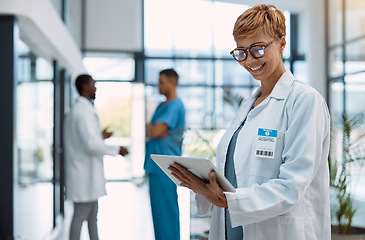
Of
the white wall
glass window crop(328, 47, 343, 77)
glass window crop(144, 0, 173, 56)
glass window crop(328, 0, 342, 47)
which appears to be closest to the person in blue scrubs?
glass window crop(328, 47, 343, 77)


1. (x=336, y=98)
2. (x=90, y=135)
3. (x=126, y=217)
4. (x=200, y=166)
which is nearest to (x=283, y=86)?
(x=200, y=166)

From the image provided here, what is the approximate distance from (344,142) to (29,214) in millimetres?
2977

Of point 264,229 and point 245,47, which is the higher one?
point 245,47

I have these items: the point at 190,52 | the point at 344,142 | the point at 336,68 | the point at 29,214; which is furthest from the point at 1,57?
the point at 190,52

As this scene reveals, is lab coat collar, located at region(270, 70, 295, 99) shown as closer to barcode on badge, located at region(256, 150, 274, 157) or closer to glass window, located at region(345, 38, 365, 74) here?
barcode on badge, located at region(256, 150, 274, 157)

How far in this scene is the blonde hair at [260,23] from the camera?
148 centimetres

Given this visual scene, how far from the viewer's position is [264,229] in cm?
147

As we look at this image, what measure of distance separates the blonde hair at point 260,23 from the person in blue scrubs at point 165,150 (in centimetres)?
223

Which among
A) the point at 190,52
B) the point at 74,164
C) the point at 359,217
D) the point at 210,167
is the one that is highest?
the point at 190,52

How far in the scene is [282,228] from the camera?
4.72 ft

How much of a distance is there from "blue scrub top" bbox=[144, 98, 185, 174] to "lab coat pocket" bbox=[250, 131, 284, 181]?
7.31 feet

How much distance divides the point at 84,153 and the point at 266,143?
255cm

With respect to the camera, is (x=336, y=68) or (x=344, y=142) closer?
(x=344, y=142)

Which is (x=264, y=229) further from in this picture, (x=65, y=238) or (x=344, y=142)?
(x=65, y=238)
